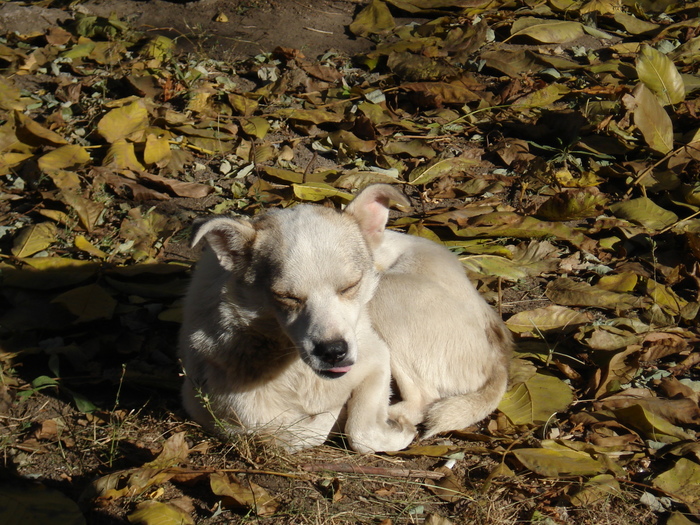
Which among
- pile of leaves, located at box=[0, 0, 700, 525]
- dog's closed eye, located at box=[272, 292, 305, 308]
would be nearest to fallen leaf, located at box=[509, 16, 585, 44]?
pile of leaves, located at box=[0, 0, 700, 525]

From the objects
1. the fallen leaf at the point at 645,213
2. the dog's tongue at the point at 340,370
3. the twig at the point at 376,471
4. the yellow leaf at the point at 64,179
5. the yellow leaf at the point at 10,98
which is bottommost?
the twig at the point at 376,471

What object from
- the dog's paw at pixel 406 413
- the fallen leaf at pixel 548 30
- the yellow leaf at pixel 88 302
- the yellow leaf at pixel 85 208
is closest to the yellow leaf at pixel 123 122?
the yellow leaf at pixel 85 208

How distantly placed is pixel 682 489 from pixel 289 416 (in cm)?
182

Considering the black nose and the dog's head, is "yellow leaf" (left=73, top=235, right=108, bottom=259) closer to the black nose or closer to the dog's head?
the dog's head

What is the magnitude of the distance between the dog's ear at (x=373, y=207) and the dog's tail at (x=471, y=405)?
33.9 inches

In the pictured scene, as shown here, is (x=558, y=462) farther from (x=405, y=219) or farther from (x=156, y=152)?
(x=156, y=152)

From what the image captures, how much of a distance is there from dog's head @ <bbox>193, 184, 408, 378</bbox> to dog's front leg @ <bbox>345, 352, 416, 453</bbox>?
35cm

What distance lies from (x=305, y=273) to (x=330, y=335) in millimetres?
303

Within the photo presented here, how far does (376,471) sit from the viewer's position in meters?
3.37

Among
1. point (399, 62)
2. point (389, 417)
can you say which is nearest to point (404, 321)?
point (389, 417)

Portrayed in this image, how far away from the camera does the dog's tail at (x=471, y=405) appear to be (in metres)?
3.65

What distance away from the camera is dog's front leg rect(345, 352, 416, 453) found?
3.51m

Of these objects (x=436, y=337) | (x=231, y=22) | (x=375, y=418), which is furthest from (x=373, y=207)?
(x=231, y=22)

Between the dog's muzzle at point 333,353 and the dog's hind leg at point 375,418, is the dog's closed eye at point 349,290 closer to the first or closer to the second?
the dog's muzzle at point 333,353
